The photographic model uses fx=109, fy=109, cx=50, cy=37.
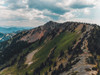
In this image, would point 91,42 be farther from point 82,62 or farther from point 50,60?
point 50,60

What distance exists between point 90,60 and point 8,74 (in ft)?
500

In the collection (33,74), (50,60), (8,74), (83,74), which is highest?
(83,74)

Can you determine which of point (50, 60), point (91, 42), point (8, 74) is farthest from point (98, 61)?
point (8, 74)

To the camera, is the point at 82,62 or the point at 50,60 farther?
the point at 50,60

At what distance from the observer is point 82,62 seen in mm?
95125

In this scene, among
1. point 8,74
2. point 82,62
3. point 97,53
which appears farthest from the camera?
point 8,74

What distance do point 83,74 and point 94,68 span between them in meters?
11.5

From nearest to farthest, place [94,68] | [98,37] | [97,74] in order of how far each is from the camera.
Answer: [97,74] < [94,68] < [98,37]

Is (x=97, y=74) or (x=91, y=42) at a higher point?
(x=91, y=42)

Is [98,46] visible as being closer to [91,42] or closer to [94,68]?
[91,42]

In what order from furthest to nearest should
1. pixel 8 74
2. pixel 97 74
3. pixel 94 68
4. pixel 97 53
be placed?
1. pixel 8 74
2. pixel 97 53
3. pixel 94 68
4. pixel 97 74

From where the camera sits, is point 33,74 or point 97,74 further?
point 33,74

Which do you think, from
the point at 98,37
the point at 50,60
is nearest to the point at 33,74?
the point at 50,60

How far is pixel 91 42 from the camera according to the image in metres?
136
